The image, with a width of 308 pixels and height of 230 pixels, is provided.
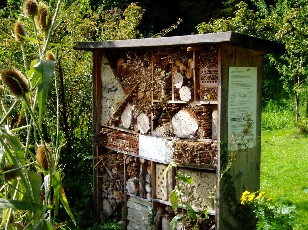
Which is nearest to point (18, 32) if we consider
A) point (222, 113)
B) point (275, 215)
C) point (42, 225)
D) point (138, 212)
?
point (42, 225)

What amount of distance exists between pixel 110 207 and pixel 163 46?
1.81 meters

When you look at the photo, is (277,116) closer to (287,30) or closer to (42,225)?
(287,30)

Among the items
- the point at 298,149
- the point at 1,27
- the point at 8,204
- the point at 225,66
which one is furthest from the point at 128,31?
the point at 8,204

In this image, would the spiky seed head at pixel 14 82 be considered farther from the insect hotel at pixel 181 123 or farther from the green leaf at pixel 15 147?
the insect hotel at pixel 181 123

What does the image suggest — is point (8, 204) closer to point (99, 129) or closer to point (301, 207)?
point (99, 129)

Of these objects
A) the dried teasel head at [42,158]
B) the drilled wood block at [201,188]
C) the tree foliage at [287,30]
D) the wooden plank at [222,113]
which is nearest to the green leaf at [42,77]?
the dried teasel head at [42,158]

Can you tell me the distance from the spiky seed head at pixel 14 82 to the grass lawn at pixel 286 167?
386 centimetres

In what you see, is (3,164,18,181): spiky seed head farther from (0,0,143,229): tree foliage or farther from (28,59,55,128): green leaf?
(0,0,143,229): tree foliage

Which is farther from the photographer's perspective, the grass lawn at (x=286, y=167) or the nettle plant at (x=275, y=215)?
the grass lawn at (x=286, y=167)

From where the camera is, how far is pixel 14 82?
3.67ft

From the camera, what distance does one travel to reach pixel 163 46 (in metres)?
4.14

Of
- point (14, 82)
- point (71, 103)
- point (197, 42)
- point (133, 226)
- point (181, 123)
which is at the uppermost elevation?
point (197, 42)

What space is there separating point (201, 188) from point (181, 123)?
1.78 ft

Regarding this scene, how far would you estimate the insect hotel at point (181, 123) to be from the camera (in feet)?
13.0
